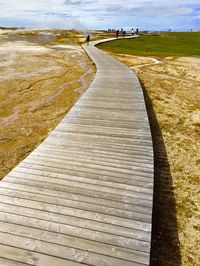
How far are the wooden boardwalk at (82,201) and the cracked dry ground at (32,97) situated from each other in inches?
81.6

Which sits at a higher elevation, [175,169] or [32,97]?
[32,97]

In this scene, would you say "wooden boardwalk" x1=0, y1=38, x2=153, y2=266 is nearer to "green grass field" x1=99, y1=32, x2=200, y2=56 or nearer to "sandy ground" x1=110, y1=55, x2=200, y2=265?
"sandy ground" x1=110, y1=55, x2=200, y2=265

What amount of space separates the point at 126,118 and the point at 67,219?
6.16 metres

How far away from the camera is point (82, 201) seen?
18.4 ft

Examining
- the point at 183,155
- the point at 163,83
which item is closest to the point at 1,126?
the point at 183,155

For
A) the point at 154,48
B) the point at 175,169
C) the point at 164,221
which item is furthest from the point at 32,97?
the point at 154,48

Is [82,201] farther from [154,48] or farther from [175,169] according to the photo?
[154,48]

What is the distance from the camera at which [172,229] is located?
6.46 metres

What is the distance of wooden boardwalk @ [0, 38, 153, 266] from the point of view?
14.5ft

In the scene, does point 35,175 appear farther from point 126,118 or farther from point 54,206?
point 126,118

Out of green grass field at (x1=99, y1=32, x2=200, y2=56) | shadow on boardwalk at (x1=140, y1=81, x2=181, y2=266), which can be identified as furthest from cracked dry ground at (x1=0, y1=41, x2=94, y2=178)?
green grass field at (x1=99, y1=32, x2=200, y2=56)

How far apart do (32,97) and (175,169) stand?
33.6 feet

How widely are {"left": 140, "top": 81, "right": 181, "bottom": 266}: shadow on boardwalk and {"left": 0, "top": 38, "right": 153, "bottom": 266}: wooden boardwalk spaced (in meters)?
1.01

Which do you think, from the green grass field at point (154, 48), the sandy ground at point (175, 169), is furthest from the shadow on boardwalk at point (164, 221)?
the green grass field at point (154, 48)
